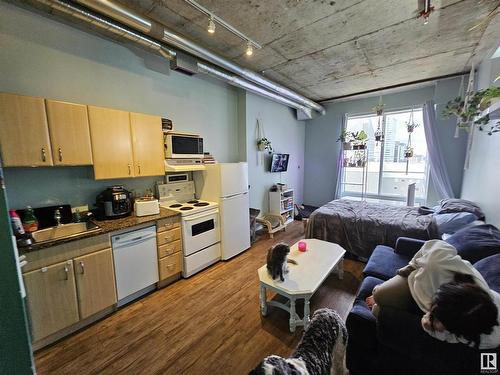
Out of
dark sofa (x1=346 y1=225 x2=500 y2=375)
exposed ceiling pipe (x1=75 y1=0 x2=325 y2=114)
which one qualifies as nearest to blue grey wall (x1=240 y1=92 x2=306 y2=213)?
exposed ceiling pipe (x1=75 y1=0 x2=325 y2=114)

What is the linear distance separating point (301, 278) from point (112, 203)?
2192mm

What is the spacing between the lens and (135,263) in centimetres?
229

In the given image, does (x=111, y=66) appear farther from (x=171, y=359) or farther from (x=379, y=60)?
(x=379, y=60)

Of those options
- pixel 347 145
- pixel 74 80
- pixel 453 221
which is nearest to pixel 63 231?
pixel 74 80

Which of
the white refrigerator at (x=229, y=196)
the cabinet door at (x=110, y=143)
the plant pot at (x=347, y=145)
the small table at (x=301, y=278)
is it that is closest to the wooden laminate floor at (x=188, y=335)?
the small table at (x=301, y=278)

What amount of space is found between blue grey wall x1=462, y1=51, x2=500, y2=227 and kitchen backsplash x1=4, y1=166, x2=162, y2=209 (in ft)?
14.4

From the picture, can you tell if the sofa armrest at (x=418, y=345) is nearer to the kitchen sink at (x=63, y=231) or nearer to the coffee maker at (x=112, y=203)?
the kitchen sink at (x=63, y=231)

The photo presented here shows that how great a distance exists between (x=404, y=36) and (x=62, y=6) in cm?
354

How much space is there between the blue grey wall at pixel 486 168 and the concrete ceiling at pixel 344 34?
0.44m

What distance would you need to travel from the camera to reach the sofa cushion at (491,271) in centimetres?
131

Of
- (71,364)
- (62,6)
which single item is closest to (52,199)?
(71,364)

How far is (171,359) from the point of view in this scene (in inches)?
66.2

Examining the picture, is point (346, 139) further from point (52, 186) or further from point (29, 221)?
point (29, 221)

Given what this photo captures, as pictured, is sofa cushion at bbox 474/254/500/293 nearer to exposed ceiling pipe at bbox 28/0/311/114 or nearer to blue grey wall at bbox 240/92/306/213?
blue grey wall at bbox 240/92/306/213
